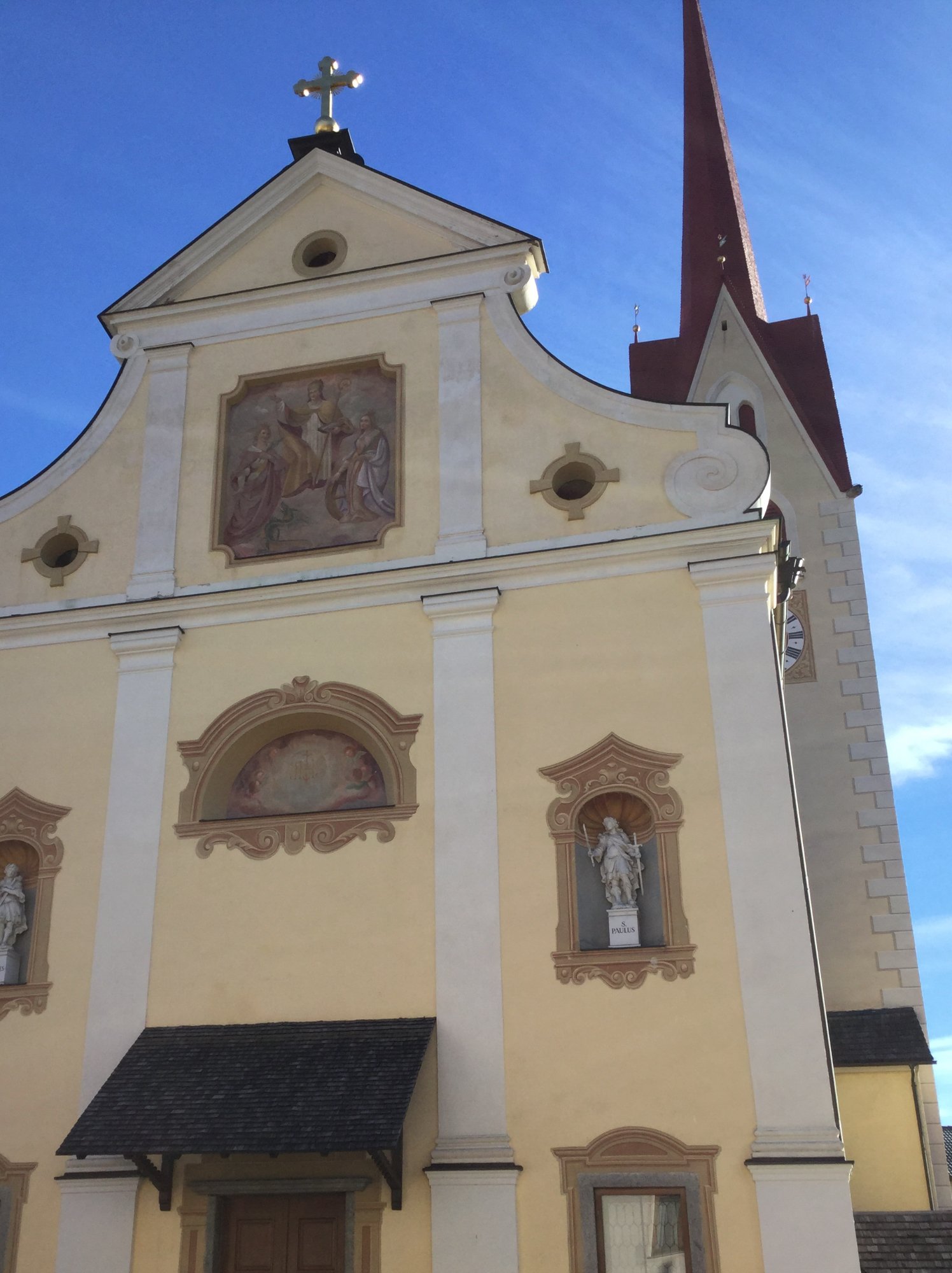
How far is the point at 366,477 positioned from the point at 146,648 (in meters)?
2.37

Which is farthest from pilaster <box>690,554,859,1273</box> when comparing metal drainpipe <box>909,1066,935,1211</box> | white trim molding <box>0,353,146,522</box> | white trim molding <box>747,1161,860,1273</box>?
white trim molding <box>0,353,146,522</box>

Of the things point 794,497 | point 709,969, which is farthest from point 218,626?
point 794,497

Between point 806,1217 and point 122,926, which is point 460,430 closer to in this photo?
point 122,926

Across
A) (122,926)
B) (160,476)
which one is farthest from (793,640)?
(122,926)

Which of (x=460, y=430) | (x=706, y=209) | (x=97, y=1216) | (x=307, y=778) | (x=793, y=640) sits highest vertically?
(x=706, y=209)

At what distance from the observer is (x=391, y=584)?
11.0 m

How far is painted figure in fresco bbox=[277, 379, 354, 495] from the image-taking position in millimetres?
11859

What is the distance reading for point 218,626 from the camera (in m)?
11.3

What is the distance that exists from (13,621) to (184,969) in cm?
355

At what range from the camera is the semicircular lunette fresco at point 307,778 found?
1066 cm

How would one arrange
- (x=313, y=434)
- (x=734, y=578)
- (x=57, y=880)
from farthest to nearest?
(x=313, y=434) → (x=57, y=880) → (x=734, y=578)

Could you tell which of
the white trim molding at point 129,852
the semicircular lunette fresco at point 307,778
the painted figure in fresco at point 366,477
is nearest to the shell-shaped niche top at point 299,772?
the semicircular lunette fresco at point 307,778

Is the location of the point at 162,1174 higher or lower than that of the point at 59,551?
lower

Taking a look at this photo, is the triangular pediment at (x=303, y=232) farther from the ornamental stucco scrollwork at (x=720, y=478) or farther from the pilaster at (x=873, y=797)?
the pilaster at (x=873, y=797)
